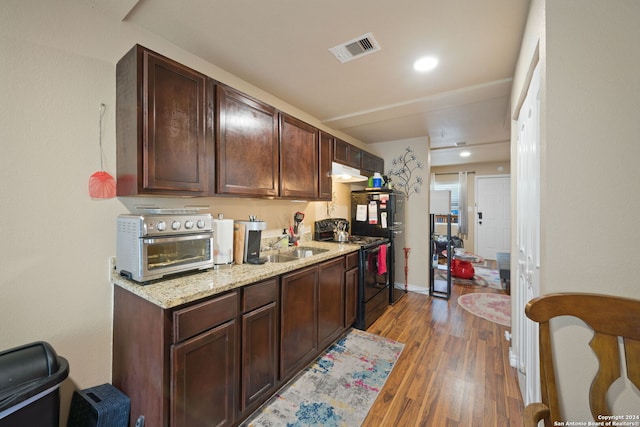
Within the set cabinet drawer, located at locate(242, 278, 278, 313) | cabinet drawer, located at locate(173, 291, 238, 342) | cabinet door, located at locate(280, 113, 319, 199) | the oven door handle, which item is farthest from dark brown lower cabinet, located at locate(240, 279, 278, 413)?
cabinet door, located at locate(280, 113, 319, 199)

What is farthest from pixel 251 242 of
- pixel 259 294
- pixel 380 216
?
pixel 380 216

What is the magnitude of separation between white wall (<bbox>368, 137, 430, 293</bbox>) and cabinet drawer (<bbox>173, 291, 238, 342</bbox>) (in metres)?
3.34

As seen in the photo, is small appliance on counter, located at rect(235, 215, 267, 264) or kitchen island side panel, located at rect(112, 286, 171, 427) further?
small appliance on counter, located at rect(235, 215, 267, 264)

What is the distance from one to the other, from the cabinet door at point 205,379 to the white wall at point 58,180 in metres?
0.68

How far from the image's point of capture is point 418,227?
4023 mm

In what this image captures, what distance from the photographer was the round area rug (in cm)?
305

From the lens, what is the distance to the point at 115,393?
1.36 meters

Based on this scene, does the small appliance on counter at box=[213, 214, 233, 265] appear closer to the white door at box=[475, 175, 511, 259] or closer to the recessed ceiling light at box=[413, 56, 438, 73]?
the recessed ceiling light at box=[413, 56, 438, 73]

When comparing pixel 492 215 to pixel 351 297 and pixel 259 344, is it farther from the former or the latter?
pixel 259 344

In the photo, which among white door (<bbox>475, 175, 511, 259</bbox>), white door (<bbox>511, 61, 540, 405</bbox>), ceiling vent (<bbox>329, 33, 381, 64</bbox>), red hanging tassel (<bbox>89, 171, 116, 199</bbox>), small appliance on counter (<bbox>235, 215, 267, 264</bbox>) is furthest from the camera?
white door (<bbox>475, 175, 511, 259</bbox>)

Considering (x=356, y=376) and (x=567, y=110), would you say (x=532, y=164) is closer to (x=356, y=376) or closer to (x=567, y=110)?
(x=567, y=110)

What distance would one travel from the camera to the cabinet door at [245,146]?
5.70ft

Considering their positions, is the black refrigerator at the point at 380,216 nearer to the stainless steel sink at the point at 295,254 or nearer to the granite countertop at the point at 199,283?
the stainless steel sink at the point at 295,254

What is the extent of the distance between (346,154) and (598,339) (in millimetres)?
2729
